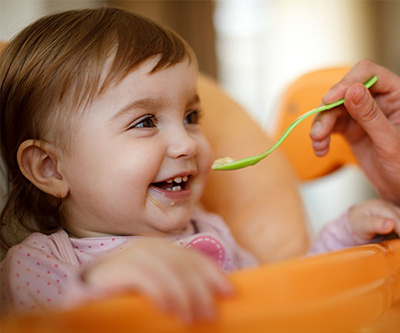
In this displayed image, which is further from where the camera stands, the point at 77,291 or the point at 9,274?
the point at 9,274

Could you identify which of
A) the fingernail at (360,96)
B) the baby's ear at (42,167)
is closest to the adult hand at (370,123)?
the fingernail at (360,96)

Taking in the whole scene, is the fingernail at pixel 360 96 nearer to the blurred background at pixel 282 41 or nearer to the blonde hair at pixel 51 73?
the blonde hair at pixel 51 73

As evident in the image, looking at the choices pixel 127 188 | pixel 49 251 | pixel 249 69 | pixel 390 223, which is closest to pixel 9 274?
pixel 49 251

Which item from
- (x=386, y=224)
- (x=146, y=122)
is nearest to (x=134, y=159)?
(x=146, y=122)

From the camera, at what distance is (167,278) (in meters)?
0.32

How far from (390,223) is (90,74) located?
1.56 ft

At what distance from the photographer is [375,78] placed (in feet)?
2.23

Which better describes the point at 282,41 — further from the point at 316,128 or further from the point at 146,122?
the point at 146,122

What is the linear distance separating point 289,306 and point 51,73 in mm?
436

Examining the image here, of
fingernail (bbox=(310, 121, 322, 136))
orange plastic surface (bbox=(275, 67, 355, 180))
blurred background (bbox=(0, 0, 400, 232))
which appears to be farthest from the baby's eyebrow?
blurred background (bbox=(0, 0, 400, 232))

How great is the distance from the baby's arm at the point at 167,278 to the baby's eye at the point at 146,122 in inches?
12.2

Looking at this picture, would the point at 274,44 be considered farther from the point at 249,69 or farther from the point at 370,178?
the point at 370,178

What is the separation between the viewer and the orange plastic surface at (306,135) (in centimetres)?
105

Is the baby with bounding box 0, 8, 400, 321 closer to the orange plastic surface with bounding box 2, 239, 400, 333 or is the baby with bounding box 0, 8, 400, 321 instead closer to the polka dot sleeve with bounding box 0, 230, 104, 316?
the polka dot sleeve with bounding box 0, 230, 104, 316
